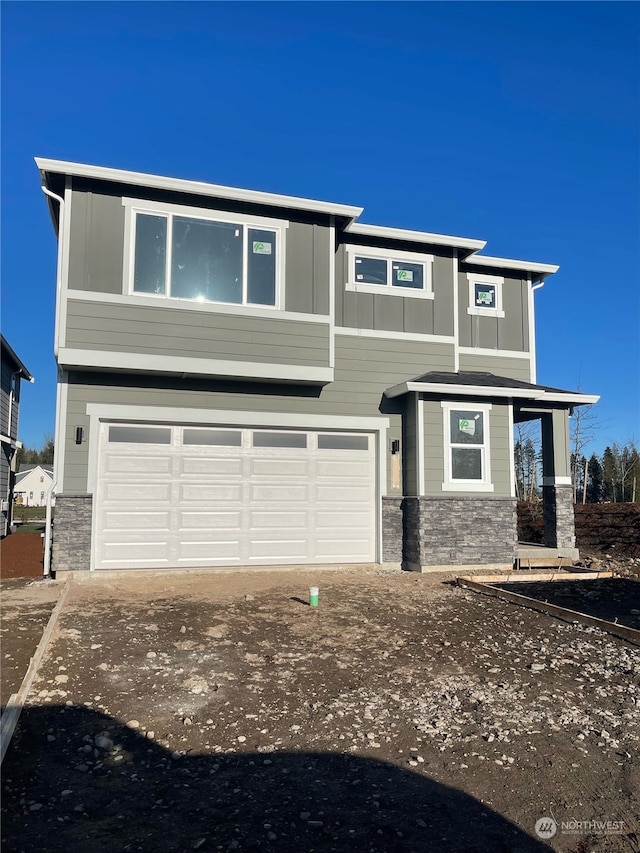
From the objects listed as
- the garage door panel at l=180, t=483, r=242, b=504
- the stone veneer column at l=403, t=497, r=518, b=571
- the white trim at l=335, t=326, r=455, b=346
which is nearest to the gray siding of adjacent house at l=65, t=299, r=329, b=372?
the white trim at l=335, t=326, r=455, b=346

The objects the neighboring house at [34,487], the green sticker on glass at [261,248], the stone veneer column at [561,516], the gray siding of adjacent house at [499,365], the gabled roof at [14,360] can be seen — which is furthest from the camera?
the neighboring house at [34,487]

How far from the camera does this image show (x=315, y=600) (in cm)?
745

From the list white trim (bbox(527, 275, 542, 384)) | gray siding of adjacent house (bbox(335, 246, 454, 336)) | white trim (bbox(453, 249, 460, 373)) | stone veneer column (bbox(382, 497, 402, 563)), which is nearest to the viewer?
stone veneer column (bbox(382, 497, 402, 563))

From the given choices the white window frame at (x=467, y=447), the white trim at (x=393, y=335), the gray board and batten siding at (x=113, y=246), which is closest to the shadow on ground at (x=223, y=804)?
the gray board and batten siding at (x=113, y=246)

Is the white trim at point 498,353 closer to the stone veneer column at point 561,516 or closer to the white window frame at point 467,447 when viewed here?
the white window frame at point 467,447

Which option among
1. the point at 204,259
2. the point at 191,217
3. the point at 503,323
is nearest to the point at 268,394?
the point at 204,259

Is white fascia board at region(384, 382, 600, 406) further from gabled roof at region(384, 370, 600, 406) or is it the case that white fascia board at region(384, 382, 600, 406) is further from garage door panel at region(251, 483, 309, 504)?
garage door panel at region(251, 483, 309, 504)

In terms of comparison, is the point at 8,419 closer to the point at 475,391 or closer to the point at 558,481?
the point at 475,391

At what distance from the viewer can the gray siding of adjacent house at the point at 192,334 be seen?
9008mm

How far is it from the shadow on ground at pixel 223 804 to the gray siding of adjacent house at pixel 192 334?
6620 mm

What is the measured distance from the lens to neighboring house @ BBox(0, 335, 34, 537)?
15781mm

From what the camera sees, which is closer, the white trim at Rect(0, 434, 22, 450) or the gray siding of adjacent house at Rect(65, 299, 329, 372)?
the gray siding of adjacent house at Rect(65, 299, 329, 372)

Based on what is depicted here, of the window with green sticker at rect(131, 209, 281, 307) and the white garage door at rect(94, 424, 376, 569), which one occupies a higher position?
the window with green sticker at rect(131, 209, 281, 307)

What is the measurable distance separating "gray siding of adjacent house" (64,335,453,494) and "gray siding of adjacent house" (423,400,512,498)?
30.0 inches
